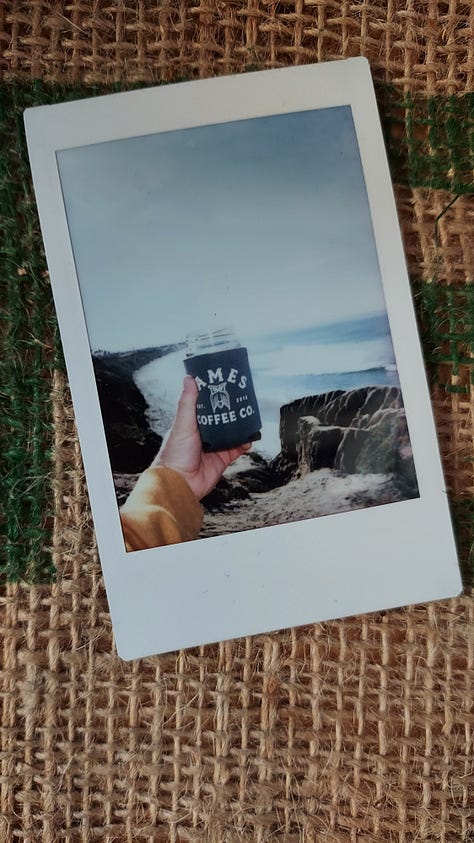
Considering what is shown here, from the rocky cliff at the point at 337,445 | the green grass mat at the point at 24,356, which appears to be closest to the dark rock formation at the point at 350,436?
the rocky cliff at the point at 337,445

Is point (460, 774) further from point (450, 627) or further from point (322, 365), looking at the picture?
point (322, 365)

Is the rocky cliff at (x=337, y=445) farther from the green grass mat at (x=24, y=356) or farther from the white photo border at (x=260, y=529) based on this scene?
the green grass mat at (x=24, y=356)

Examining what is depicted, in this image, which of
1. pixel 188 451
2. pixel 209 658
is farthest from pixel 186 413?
pixel 209 658

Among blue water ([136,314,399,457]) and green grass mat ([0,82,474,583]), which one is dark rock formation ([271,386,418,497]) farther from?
green grass mat ([0,82,474,583])

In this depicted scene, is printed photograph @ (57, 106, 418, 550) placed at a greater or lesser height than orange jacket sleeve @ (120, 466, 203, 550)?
greater

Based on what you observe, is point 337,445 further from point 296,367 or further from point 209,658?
point 209,658

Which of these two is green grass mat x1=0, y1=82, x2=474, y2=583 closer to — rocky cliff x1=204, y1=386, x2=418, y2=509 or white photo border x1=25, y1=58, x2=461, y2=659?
white photo border x1=25, y1=58, x2=461, y2=659

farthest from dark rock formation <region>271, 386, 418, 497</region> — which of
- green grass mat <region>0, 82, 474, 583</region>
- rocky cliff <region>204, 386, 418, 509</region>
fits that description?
green grass mat <region>0, 82, 474, 583</region>
